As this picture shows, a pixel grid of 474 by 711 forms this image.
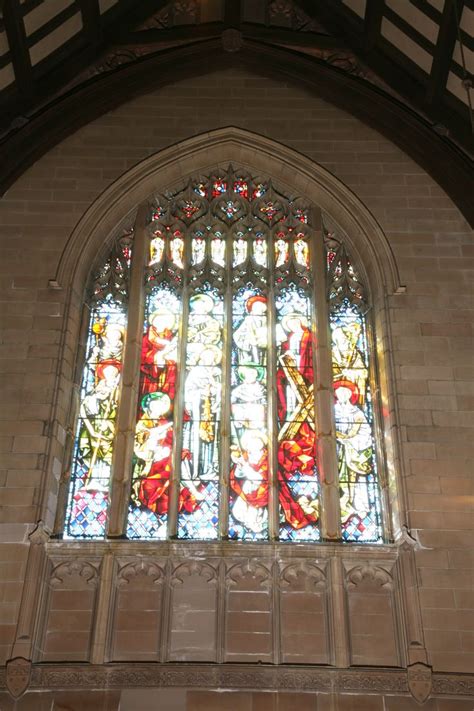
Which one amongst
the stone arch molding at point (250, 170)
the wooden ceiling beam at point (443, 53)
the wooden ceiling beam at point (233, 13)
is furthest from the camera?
the wooden ceiling beam at point (233, 13)

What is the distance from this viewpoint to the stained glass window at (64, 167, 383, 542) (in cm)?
909

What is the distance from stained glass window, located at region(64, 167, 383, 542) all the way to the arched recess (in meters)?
0.17

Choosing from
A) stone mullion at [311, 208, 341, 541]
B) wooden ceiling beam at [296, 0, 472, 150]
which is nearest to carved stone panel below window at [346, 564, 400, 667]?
stone mullion at [311, 208, 341, 541]

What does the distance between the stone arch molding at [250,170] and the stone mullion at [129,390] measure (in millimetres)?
348

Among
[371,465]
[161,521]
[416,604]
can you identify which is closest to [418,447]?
[371,465]

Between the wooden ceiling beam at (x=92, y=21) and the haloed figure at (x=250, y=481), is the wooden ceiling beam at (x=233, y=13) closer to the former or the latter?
the wooden ceiling beam at (x=92, y=21)

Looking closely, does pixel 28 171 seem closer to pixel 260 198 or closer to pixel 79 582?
pixel 260 198

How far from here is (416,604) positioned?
8.23 metres

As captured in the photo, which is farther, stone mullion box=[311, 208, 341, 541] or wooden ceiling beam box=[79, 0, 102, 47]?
wooden ceiling beam box=[79, 0, 102, 47]

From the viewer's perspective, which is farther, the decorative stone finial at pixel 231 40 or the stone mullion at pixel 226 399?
the decorative stone finial at pixel 231 40

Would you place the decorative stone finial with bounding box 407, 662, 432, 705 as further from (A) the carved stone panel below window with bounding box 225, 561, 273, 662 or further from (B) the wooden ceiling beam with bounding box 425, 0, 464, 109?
(B) the wooden ceiling beam with bounding box 425, 0, 464, 109

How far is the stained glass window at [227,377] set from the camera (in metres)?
9.09

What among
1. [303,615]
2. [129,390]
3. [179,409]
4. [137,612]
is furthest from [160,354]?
[303,615]

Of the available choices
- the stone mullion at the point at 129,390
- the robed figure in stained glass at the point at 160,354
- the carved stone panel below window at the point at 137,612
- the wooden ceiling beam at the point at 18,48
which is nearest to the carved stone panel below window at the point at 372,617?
the carved stone panel below window at the point at 137,612
